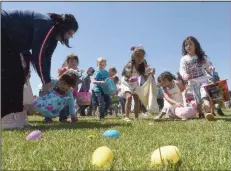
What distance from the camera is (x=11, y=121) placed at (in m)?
4.77

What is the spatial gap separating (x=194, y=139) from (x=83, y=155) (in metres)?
1.27

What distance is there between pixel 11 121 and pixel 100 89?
3.39m

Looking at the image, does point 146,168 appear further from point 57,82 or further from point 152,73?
point 152,73

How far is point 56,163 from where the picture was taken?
2.17 metres

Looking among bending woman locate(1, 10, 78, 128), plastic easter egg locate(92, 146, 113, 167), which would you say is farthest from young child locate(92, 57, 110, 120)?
plastic easter egg locate(92, 146, 113, 167)

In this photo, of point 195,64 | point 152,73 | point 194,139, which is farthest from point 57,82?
point 194,139

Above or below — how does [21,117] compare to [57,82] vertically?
below

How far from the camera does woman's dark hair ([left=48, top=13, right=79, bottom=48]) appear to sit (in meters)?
4.69

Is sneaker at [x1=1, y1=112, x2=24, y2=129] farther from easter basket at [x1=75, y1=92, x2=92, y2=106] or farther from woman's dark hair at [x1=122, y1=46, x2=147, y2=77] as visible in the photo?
easter basket at [x1=75, y1=92, x2=92, y2=106]

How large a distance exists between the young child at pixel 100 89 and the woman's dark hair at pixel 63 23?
3.15m

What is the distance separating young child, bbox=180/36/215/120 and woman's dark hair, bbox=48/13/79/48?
3.17 m

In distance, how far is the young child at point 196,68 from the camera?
7.13 metres

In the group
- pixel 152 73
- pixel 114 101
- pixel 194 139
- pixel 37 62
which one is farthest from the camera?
pixel 114 101

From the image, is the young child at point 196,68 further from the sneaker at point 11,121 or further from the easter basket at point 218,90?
the sneaker at point 11,121
